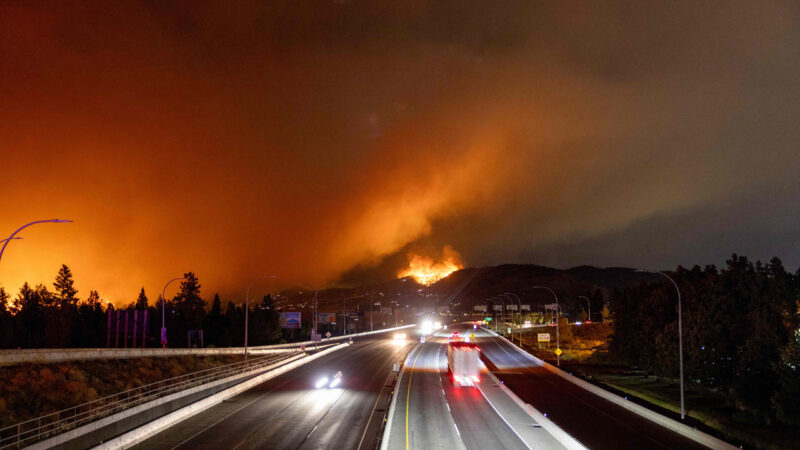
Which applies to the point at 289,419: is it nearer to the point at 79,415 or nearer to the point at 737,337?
the point at 79,415

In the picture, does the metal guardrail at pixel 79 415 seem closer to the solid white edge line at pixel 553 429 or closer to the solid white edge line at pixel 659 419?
the solid white edge line at pixel 553 429

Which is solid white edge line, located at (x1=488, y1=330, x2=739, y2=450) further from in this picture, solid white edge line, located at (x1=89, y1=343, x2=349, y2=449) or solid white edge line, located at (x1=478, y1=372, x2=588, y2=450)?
solid white edge line, located at (x1=89, y1=343, x2=349, y2=449)

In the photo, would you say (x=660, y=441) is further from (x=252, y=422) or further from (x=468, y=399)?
(x=252, y=422)

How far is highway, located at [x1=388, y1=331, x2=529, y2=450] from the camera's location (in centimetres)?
3350

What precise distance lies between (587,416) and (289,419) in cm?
2223

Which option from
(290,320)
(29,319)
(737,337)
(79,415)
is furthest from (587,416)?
(29,319)

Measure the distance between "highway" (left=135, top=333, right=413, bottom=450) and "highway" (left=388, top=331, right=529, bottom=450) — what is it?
77.9 inches

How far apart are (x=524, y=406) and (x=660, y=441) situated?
36.0ft

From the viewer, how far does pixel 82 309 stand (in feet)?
460

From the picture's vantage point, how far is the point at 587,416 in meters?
44.0

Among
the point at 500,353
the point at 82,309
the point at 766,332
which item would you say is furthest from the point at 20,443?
the point at 82,309

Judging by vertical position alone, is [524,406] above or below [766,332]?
below

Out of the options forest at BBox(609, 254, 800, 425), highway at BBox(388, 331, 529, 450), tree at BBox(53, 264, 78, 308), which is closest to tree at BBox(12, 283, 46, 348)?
tree at BBox(53, 264, 78, 308)

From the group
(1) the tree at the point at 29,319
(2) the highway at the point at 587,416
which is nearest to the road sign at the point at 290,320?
(1) the tree at the point at 29,319
